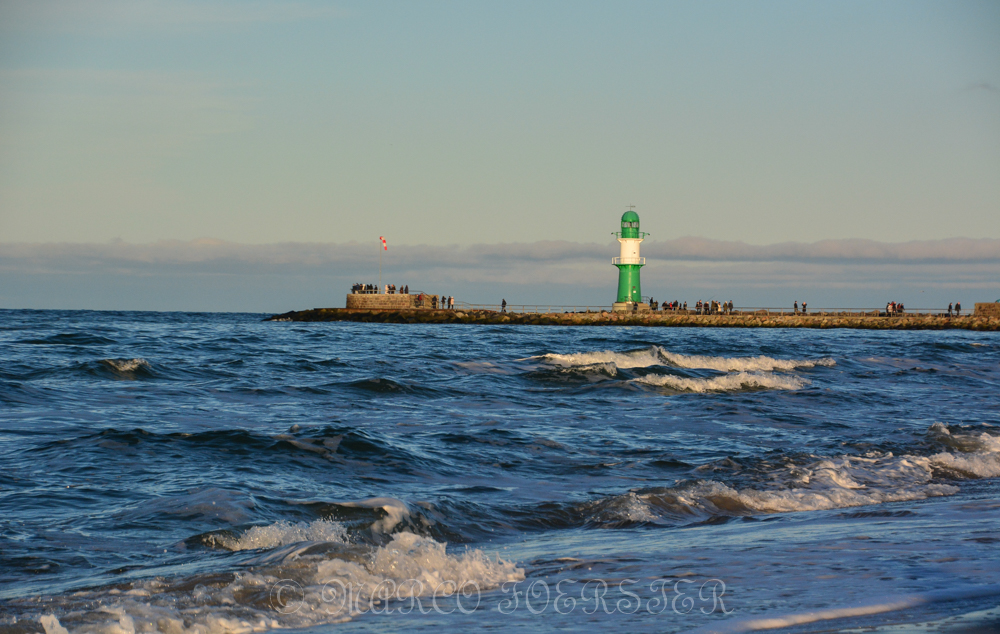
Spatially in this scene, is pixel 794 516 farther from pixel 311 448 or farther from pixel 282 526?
pixel 311 448

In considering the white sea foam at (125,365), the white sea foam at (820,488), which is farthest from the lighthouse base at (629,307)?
the white sea foam at (820,488)

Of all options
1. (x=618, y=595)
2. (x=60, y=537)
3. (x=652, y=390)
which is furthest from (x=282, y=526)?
(x=652, y=390)

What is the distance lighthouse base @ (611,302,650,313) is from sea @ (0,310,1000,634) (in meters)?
48.7

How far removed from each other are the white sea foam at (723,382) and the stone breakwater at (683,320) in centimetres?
4517

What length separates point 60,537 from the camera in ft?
18.3

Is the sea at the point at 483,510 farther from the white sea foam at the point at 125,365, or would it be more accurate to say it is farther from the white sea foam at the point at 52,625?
the white sea foam at the point at 125,365

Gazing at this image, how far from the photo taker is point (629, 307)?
64375 mm

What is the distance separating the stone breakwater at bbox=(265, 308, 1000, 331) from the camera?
62.7 meters

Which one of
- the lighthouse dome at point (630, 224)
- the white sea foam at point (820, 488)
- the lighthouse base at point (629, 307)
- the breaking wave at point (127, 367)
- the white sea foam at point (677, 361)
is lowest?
the white sea foam at point (820, 488)

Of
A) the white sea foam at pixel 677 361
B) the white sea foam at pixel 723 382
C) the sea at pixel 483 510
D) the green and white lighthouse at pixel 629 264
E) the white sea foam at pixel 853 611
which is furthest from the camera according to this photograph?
the green and white lighthouse at pixel 629 264

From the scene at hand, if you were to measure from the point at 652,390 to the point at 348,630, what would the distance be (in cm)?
1348

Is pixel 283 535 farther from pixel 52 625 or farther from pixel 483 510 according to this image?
pixel 52 625

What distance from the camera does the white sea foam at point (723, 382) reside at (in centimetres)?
1733

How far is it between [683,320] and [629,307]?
4246 millimetres
